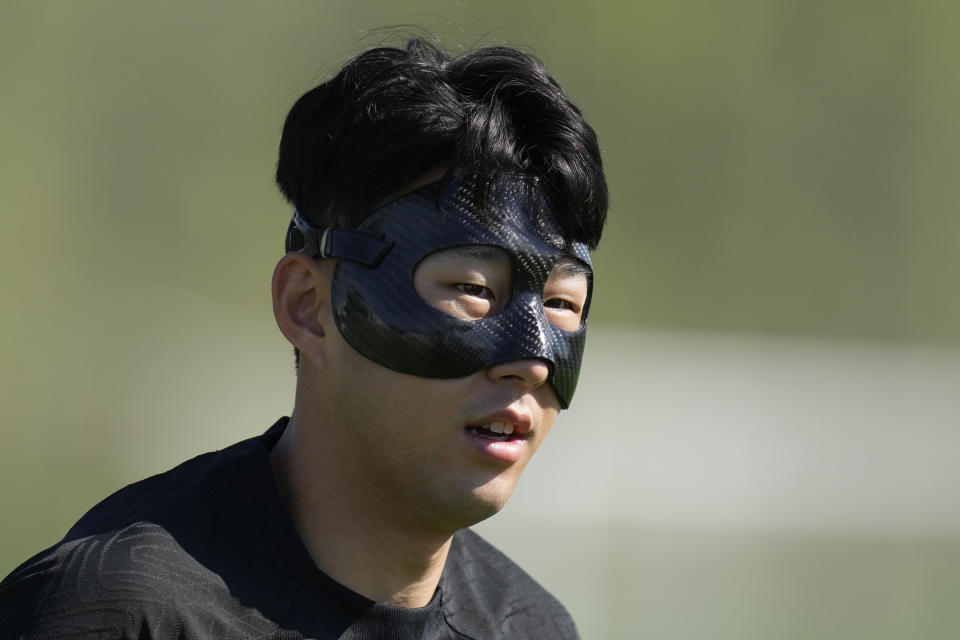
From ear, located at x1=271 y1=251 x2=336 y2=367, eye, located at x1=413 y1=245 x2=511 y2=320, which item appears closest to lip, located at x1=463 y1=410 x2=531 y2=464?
eye, located at x1=413 y1=245 x2=511 y2=320

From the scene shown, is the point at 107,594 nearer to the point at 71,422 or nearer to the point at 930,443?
the point at 71,422

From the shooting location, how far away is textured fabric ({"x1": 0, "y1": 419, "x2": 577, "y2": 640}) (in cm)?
178

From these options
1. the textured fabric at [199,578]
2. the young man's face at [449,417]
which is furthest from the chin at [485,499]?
the textured fabric at [199,578]

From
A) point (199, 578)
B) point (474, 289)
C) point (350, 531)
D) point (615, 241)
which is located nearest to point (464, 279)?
point (474, 289)

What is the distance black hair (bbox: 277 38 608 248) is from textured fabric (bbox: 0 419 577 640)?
0.50 m

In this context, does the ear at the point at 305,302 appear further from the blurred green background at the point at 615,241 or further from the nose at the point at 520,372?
the blurred green background at the point at 615,241

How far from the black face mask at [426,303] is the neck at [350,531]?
0.77ft

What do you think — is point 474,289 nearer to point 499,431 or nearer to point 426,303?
point 426,303

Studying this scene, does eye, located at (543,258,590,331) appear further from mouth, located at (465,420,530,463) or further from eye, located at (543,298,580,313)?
mouth, located at (465,420,530,463)

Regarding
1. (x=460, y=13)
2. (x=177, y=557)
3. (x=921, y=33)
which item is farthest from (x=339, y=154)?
(x=921, y=33)

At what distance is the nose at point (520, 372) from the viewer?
1995mm

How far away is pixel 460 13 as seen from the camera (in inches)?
274

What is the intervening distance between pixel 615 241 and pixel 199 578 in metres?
5.02

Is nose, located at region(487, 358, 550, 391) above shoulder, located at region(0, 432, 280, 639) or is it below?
above
